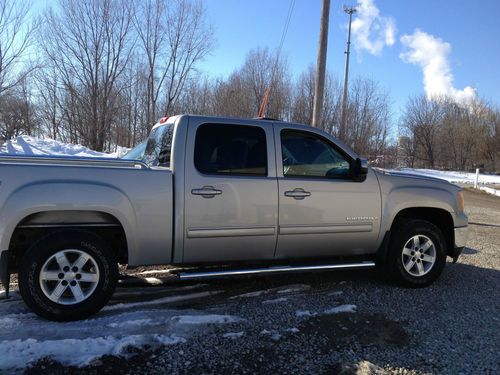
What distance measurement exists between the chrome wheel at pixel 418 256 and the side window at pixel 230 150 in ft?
6.74

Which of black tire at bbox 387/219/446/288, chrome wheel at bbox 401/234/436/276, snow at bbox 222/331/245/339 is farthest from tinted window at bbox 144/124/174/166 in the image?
chrome wheel at bbox 401/234/436/276

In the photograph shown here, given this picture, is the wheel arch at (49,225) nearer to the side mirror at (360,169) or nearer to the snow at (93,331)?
the snow at (93,331)

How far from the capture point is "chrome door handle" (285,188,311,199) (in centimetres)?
466

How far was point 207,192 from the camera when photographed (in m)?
4.33

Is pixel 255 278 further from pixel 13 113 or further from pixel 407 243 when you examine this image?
pixel 13 113

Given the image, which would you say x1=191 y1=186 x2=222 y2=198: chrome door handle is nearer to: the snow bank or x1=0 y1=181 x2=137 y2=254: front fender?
x1=0 y1=181 x2=137 y2=254: front fender

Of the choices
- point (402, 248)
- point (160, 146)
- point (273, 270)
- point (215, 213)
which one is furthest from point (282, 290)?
point (160, 146)

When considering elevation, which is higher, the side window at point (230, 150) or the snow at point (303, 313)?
the side window at point (230, 150)

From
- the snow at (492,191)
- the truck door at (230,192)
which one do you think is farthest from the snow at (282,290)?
the snow at (492,191)

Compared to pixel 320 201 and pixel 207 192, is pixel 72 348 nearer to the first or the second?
pixel 207 192

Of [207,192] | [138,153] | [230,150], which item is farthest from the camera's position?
[138,153]

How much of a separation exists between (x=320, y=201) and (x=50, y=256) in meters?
2.73

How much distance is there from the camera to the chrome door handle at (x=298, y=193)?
4.66 metres

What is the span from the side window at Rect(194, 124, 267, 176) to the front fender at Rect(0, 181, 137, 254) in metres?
0.84
